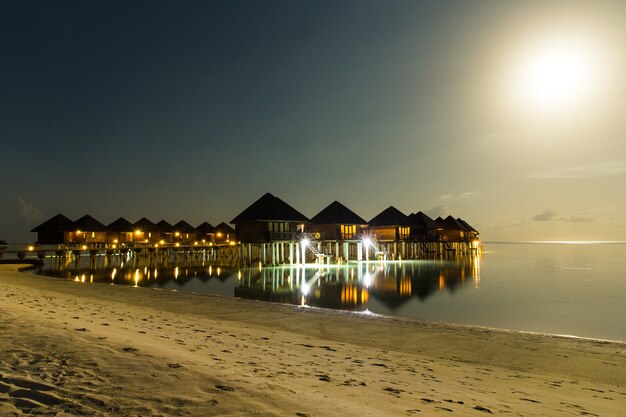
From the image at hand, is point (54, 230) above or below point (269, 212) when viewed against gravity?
below

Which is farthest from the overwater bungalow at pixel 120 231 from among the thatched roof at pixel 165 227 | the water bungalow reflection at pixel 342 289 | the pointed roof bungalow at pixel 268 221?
the water bungalow reflection at pixel 342 289

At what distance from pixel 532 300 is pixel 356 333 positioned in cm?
1653

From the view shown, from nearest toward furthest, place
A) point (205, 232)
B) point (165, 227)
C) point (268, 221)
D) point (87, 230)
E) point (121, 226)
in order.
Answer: point (268, 221)
point (87, 230)
point (121, 226)
point (165, 227)
point (205, 232)

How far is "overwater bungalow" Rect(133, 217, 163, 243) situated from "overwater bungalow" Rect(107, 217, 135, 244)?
1.31 meters

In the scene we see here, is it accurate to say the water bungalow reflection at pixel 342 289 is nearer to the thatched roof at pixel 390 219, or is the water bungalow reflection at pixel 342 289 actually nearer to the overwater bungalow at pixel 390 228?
the overwater bungalow at pixel 390 228

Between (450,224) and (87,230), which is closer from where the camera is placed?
(87,230)

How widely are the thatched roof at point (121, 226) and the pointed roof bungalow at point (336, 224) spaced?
102 ft

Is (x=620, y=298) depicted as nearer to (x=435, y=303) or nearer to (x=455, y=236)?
(x=435, y=303)

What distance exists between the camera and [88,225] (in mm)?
55438

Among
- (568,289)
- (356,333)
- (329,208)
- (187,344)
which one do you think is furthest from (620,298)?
(329,208)

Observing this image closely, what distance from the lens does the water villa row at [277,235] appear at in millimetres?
43656

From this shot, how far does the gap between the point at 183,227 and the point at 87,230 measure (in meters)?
19.7

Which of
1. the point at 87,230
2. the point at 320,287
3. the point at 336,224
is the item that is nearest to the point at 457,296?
the point at 320,287

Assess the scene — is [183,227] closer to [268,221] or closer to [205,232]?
[205,232]
